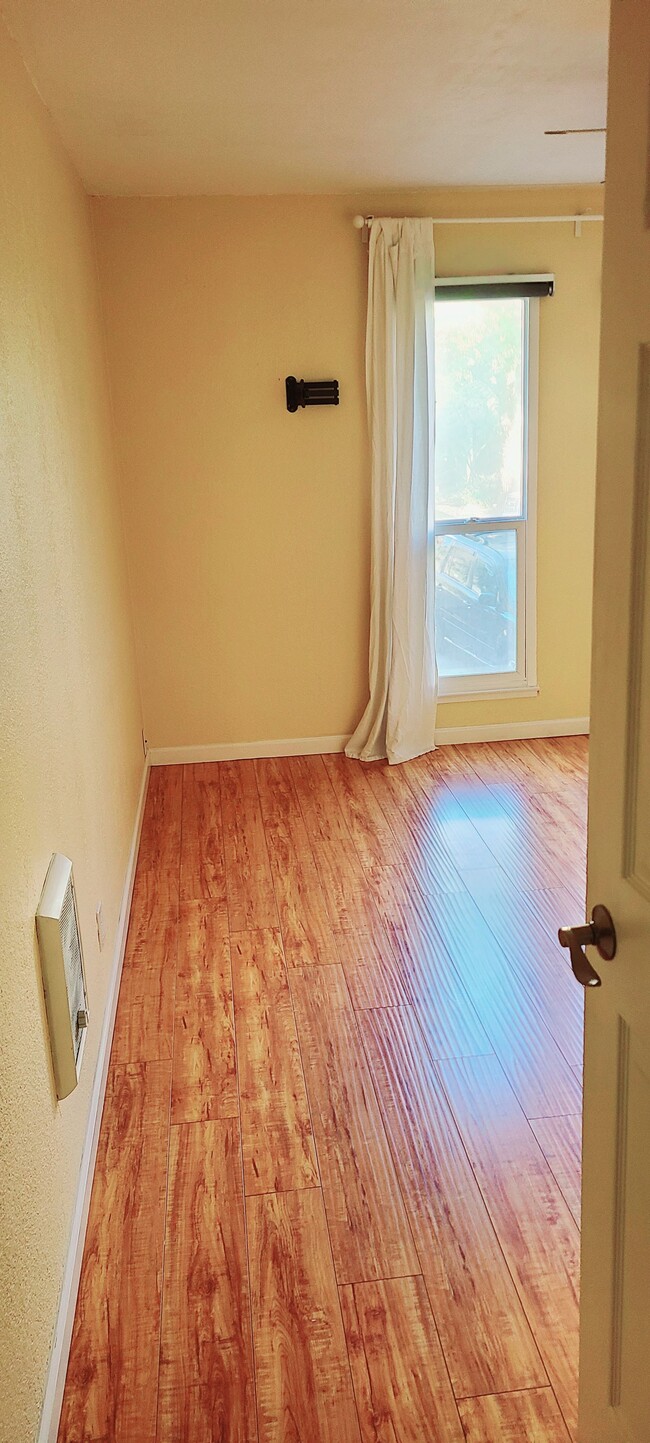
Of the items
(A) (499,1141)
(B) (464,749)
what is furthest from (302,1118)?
(B) (464,749)

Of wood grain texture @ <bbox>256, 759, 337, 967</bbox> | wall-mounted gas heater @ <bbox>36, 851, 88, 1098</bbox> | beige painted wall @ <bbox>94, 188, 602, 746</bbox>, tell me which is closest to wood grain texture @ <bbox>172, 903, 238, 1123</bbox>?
wood grain texture @ <bbox>256, 759, 337, 967</bbox>

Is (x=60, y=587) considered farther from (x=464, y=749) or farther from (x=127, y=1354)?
(x=464, y=749)

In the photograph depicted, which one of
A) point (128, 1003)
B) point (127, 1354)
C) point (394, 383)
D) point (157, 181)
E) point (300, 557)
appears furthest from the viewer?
point (300, 557)

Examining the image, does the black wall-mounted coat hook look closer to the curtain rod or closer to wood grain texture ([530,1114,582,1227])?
the curtain rod

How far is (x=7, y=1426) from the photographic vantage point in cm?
148

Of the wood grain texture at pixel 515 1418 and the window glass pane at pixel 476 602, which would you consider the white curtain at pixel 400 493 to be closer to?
the window glass pane at pixel 476 602

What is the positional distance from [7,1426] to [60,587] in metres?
1.76

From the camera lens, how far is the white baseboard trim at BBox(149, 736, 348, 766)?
506 centimetres

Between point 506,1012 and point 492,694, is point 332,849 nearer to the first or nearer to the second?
point 506,1012

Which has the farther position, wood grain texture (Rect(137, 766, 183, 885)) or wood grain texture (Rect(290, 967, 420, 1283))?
wood grain texture (Rect(137, 766, 183, 885))

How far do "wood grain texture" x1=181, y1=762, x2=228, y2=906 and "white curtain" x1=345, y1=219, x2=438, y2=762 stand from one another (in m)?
0.74

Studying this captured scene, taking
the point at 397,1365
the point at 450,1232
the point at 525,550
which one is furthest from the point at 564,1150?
the point at 525,550

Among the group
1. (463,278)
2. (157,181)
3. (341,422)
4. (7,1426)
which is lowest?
(7,1426)

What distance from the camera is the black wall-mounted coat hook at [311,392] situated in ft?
15.1
